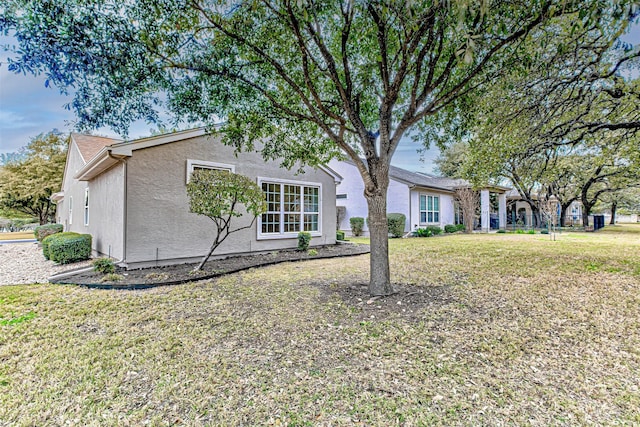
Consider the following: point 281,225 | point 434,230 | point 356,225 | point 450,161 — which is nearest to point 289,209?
point 281,225

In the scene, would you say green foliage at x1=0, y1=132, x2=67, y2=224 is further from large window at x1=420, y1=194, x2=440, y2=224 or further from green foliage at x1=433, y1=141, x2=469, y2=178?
green foliage at x1=433, y1=141, x2=469, y2=178

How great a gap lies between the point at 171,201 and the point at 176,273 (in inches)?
81.1

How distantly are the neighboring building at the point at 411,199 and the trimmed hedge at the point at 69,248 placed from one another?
514 inches

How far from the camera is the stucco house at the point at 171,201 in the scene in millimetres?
7531

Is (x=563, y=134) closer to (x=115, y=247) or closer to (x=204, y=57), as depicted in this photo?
(x=204, y=57)

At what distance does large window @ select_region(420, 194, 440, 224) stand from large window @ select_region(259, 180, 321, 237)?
29.8ft

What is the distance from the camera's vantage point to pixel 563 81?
6.59 metres

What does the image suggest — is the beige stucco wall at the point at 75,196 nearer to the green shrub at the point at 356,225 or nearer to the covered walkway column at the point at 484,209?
the green shrub at the point at 356,225

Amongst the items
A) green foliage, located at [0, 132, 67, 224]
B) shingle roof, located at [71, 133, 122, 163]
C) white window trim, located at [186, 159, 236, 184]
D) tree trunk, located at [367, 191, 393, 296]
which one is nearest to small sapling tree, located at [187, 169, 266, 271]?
white window trim, located at [186, 159, 236, 184]

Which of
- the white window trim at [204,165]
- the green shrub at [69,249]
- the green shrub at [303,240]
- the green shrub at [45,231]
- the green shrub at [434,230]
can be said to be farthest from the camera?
the green shrub at [434,230]

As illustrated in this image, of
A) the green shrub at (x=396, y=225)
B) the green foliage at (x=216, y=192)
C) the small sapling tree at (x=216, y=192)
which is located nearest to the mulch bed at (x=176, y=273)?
the small sapling tree at (x=216, y=192)

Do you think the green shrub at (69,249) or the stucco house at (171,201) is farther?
the green shrub at (69,249)

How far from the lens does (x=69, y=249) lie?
28.2ft

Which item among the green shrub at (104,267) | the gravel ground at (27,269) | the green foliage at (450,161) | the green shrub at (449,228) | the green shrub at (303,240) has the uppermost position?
the green foliage at (450,161)
